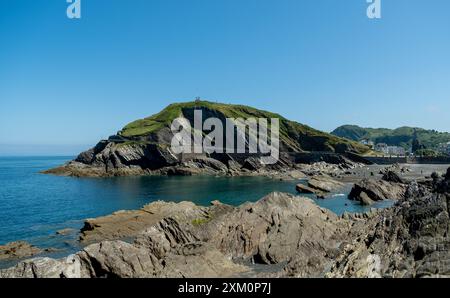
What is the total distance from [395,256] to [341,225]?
3025 cm

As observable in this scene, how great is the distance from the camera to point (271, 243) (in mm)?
39969

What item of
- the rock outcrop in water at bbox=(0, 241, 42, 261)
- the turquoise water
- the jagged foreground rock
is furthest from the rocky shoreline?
the turquoise water

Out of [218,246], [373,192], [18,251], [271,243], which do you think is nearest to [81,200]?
[18,251]

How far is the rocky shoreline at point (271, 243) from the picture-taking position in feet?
63.5

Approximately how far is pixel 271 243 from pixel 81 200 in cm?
5786

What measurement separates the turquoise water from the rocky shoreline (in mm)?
9332

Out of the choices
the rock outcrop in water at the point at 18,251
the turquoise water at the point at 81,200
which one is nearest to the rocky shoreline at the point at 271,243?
the rock outcrop in water at the point at 18,251

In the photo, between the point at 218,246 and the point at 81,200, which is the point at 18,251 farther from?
the point at 81,200

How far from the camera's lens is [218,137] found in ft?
653

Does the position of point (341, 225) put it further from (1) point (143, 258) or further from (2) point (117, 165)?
(2) point (117, 165)

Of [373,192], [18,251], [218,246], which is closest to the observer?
[218,246]

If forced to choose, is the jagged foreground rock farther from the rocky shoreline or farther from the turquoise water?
the turquoise water

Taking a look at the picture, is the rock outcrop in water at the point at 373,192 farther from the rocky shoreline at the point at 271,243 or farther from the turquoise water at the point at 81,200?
the rocky shoreline at the point at 271,243

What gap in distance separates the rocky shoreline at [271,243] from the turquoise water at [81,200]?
30.6ft
